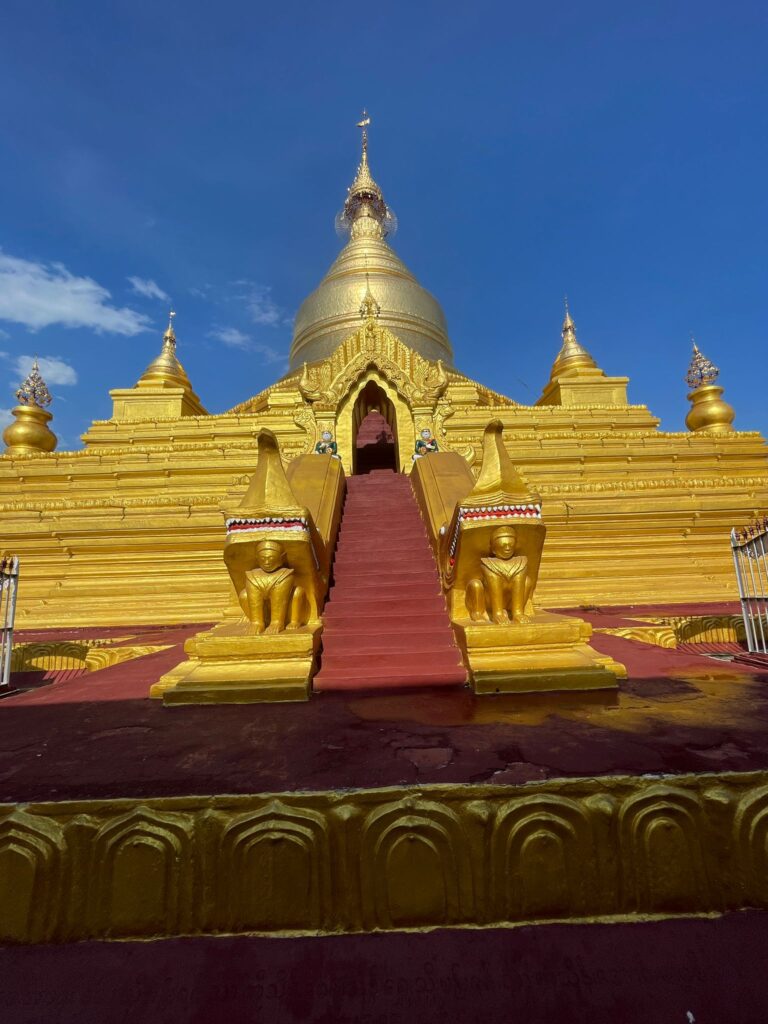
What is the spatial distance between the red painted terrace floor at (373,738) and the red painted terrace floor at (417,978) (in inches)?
17.7

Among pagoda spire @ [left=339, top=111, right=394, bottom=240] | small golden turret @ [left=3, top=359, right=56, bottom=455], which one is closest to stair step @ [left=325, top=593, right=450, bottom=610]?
small golden turret @ [left=3, top=359, right=56, bottom=455]

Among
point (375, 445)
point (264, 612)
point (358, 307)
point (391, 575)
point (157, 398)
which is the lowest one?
point (264, 612)

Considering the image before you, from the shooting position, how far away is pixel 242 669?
3.75 meters

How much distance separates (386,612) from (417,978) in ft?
12.1

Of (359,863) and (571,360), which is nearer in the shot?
(359,863)

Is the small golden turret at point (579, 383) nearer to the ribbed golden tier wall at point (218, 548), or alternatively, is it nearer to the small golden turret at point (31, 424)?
the ribbed golden tier wall at point (218, 548)

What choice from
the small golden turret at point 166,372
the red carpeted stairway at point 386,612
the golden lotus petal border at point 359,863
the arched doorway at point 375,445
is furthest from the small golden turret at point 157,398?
the golden lotus petal border at point 359,863

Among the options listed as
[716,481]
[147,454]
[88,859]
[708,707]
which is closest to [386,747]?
[88,859]

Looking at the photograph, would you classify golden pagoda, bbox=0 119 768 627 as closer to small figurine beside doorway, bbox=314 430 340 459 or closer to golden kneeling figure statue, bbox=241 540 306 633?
small figurine beside doorway, bbox=314 430 340 459

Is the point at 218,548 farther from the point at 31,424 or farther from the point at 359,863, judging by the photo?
the point at 31,424

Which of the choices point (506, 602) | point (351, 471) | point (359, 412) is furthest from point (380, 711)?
point (359, 412)

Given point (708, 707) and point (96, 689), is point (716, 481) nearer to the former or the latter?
point (708, 707)

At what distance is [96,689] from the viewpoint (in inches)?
162

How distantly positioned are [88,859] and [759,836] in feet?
7.44
